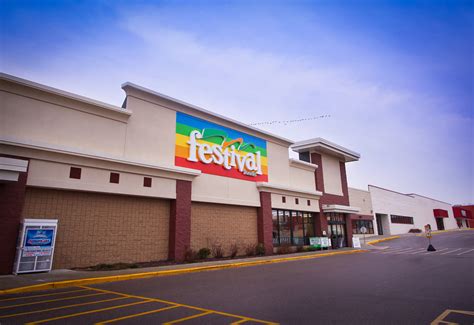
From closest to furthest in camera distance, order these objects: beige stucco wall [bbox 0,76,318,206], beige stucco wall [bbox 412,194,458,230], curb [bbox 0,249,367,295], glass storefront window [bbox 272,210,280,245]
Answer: curb [bbox 0,249,367,295]
beige stucco wall [bbox 0,76,318,206]
glass storefront window [bbox 272,210,280,245]
beige stucco wall [bbox 412,194,458,230]

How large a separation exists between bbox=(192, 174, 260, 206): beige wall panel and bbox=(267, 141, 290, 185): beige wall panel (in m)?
2.92

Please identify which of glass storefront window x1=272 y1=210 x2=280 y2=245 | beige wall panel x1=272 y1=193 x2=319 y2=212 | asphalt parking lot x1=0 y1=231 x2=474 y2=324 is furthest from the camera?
beige wall panel x1=272 y1=193 x2=319 y2=212

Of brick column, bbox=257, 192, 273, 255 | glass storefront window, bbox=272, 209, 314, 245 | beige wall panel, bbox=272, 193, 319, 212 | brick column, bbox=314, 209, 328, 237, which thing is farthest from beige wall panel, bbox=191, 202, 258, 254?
brick column, bbox=314, 209, 328, 237

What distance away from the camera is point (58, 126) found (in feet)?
47.2

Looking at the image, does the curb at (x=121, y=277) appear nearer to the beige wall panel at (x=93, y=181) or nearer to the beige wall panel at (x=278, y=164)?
the beige wall panel at (x=93, y=181)

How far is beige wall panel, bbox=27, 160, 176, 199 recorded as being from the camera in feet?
43.2

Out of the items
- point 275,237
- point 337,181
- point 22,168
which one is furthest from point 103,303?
point 337,181

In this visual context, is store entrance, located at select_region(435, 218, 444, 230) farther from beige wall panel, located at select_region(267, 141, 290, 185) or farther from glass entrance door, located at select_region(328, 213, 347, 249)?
beige wall panel, located at select_region(267, 141, 290, 185)

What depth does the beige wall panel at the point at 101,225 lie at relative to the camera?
1349 centimetres

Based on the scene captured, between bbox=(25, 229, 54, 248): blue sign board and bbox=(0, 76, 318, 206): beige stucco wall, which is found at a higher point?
bbox=(0, 76, 318, 206): beige stucco wall

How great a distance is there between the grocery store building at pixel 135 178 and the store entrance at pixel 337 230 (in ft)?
15.7

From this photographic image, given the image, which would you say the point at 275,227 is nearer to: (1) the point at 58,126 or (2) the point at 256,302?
(1) the point at 58,126

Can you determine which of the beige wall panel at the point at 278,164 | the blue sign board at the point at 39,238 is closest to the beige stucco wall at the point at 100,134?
the blue sign board at the point at 39,238

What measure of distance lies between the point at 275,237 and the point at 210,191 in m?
7.87
